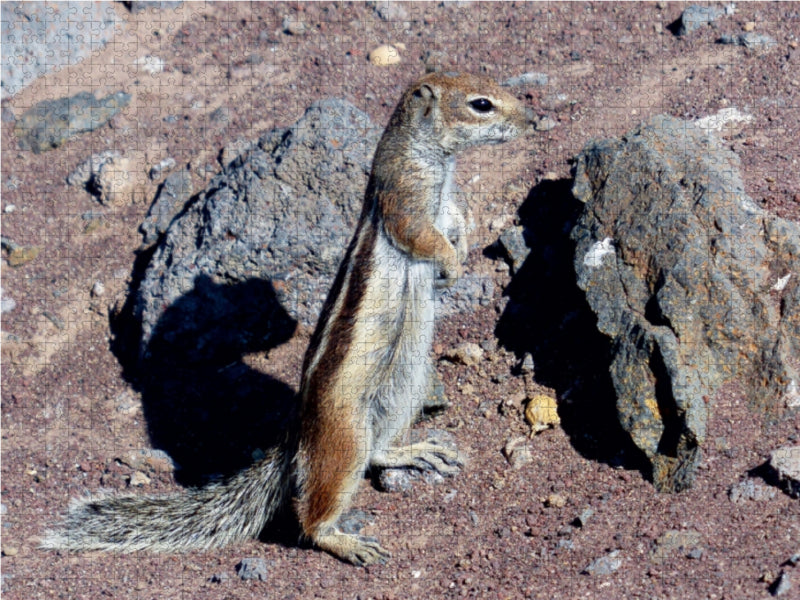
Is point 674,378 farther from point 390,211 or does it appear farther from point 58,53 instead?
point 58,53

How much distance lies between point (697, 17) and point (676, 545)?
553 centimetres

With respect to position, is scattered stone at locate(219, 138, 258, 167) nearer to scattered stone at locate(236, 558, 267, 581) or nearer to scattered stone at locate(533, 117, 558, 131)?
scattered stone at locate(533, 117, 558, 131)

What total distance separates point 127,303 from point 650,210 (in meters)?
4.33

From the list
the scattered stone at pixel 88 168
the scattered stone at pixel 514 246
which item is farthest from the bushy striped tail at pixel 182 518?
the scattered stone at pixel 88 168

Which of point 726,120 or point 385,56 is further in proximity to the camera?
point 385,56

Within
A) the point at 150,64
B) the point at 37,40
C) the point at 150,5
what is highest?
the point at 150,5

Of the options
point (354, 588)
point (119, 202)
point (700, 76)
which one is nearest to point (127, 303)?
point (119, 202)

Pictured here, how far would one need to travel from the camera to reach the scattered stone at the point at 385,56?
8.78 metres

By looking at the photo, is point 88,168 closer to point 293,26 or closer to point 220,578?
point 293,26

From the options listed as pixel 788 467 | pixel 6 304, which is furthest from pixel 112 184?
pixel 788 467

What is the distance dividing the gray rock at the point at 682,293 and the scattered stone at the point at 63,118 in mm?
5101

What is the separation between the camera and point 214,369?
22.9ft

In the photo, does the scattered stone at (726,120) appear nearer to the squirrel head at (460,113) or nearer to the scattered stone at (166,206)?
the squirrel head at (460,113)

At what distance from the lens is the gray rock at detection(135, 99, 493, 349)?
6.88 m
